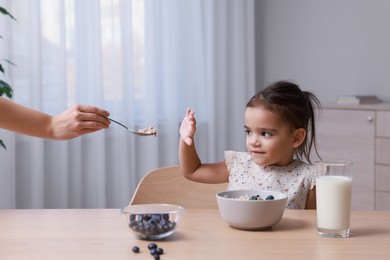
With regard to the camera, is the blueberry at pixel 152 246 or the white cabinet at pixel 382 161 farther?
the white cabinet at pixel 382 161

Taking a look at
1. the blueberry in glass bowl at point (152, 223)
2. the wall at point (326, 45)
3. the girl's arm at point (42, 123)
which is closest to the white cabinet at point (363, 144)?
the wall at point (326, 45)

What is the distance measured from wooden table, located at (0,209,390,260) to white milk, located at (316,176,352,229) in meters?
0.04

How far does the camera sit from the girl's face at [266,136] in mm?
2143

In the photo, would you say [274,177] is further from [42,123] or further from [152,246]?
[152,246]

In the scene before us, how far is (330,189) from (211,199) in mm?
633

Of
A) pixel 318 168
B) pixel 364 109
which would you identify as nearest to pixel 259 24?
pixel 364 109

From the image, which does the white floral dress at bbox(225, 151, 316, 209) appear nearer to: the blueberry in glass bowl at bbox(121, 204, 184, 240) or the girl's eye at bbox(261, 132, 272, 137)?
the girl's eye at bbox(261, 132, 272, 137)

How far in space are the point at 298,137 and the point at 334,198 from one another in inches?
24.3

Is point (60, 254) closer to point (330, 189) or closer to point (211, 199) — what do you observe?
point (330, 189)

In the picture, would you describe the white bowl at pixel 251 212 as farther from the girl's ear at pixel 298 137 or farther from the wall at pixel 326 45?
the wall at pixel 326 45

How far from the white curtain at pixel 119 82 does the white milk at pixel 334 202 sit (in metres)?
2.61

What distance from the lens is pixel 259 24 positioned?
504cm

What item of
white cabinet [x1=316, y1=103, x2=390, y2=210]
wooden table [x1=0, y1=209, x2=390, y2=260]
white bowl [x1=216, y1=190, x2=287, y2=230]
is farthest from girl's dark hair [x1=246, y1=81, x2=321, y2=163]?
white cabinet [x1=316, y1=103, x2=390, y2=210]

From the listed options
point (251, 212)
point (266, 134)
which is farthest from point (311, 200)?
point (251, 212)
